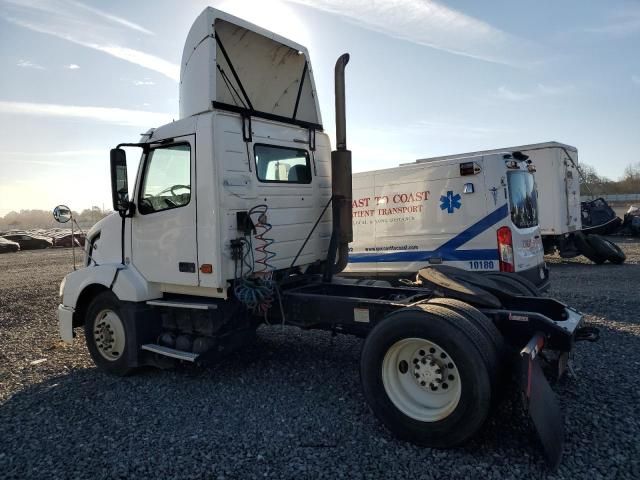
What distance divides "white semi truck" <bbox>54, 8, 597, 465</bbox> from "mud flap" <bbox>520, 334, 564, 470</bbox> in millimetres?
256

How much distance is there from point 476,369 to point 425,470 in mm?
Result: 783

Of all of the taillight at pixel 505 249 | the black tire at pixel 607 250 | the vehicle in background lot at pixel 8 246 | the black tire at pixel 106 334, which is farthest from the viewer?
the vehicle in background lot at pixel 8 246

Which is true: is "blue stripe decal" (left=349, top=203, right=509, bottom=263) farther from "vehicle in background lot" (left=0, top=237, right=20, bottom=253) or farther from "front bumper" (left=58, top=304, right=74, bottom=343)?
"vehicle in background lot" (left=0, top=237, right=20, bottom=253)

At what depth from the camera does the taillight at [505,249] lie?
705 cm

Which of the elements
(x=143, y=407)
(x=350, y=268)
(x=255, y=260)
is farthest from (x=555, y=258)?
(x=143, y=407)

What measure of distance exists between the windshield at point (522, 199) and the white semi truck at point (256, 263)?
9.15ft

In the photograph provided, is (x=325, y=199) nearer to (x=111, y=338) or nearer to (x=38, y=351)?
(x=111, y=338)

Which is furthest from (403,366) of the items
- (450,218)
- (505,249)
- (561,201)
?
(561,201)

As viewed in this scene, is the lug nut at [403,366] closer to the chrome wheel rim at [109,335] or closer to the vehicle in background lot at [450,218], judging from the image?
the chrome wheel rim at [109,335]

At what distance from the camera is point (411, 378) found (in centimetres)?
389

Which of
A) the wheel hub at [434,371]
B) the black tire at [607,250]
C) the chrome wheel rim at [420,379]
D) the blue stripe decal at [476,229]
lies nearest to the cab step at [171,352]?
the chrome wheel rim at [420,379]

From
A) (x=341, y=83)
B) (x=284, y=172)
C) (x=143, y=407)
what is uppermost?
(x=341, y=83)

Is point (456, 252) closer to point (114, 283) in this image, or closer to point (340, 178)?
point (340, 178)

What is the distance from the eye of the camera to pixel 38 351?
6.71m
